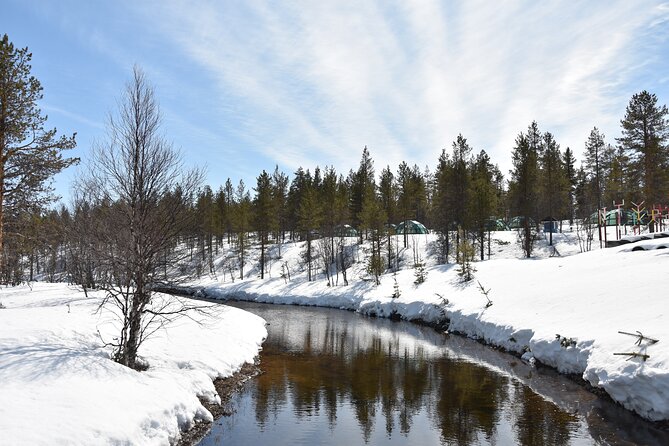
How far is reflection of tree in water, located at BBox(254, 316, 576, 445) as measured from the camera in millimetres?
10469

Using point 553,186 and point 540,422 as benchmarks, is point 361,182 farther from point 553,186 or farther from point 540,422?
point 540,422

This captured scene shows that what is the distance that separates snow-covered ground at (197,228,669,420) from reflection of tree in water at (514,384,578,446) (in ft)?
5.75

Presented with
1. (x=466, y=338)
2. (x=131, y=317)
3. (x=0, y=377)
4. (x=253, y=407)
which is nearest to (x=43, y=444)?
(x=0, y=377)

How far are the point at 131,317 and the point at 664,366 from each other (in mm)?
13710

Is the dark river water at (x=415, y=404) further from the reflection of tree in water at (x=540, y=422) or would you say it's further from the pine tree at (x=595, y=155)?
the pine tree at (x=595, y=155)

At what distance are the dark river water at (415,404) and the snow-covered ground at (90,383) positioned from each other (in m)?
1.28

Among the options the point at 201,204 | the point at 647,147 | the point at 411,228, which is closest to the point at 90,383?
the point at 201,204

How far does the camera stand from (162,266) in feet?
37.7

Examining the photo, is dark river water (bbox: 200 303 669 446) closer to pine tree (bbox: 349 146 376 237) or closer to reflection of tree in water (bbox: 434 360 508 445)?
reflection of tree in water (bbox: 434 360 508 445)

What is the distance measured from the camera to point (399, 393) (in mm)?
13297

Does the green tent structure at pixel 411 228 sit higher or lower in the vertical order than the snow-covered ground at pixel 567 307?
higher

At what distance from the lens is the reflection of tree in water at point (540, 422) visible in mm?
9578


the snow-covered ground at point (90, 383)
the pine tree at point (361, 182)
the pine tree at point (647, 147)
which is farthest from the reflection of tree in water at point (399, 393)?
the pine tree at point (361, 182)

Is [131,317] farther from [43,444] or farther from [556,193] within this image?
[556,193]
